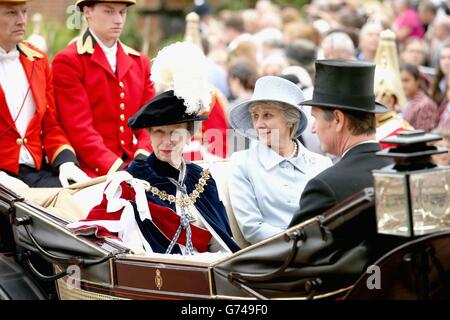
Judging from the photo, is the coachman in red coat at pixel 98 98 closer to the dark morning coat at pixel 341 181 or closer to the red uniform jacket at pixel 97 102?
the red uniform jacket at pixel 97 102

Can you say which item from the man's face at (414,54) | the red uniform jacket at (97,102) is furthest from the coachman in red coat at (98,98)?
Answer: the man's face at (414,54)

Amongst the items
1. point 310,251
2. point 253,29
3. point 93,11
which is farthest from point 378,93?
point 253,29

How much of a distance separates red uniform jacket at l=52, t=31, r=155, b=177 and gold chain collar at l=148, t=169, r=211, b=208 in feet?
3.51

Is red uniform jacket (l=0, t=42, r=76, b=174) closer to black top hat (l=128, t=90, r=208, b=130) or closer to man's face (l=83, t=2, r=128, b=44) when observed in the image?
man's face (l=83, t=2, r=128, b=44)

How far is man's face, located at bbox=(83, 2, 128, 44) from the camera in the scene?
596 centimetres

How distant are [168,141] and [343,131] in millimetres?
966

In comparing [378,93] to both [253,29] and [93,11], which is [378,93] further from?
[253,29]

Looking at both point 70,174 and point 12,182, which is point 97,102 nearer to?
point 70,174

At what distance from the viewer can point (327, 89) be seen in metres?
4.27

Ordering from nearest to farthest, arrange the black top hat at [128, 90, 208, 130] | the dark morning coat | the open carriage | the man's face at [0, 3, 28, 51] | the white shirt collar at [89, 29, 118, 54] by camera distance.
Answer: the open carriage < the dark morning coat < the black top hat at [128, 90, 208, 130] < the man's face at [0, 3, 28, 51] < the white shirt collar at [89, 29, 118, 54]

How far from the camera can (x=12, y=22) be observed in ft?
18.5

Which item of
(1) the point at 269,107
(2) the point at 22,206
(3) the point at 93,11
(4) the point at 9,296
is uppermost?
→ (3) the point at 93,11

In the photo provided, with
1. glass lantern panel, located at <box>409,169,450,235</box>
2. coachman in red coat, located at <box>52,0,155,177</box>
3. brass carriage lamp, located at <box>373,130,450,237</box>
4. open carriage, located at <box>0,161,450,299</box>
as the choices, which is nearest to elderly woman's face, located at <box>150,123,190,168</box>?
open carriage, located at <box>0,161,450,299</box>

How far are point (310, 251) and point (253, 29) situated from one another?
9.84 m
